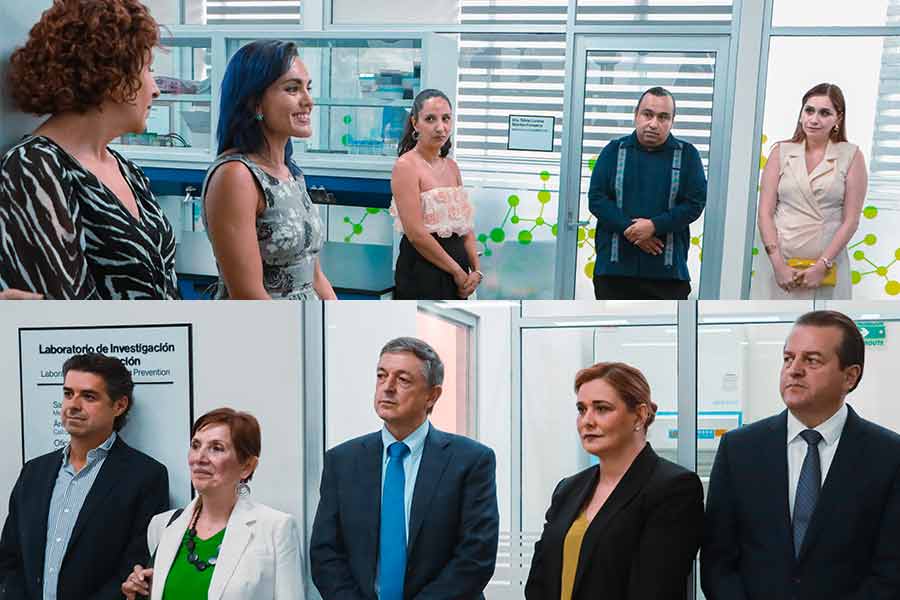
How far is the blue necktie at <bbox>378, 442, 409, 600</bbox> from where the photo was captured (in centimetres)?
201

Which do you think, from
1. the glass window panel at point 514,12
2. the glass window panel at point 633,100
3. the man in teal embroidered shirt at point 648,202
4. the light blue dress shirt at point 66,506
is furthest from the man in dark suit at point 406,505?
the glass window panel at point 514,12

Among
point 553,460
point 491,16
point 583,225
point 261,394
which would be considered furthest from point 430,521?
point 491,16

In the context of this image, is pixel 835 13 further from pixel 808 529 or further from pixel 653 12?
pixel 808 529

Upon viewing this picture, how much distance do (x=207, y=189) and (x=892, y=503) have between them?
1.45 m

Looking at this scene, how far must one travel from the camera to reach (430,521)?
6.61 ft

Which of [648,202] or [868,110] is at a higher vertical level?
[868,110]

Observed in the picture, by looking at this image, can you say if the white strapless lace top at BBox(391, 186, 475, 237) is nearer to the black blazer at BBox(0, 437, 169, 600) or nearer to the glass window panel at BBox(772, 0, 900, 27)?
the black blazer at BBox(0, 437, 169, 600)

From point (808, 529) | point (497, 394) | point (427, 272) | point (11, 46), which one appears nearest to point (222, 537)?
point (497, 394)

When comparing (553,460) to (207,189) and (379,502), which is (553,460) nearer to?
(379,502)

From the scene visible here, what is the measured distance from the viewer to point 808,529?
6.25 feet

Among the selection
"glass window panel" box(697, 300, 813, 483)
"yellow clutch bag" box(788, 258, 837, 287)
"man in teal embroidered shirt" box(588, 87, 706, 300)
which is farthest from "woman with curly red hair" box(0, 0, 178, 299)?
"yellow clutch bag" box(788, 258, 837, 287)

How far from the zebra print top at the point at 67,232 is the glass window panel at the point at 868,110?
4.48m

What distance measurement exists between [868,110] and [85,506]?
16.2ft

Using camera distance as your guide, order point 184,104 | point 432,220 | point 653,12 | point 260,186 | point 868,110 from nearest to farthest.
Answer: point 260,186, point 432,220, point 868,110, point 653,12, point 184,104
